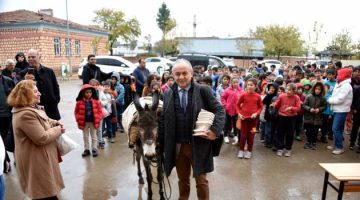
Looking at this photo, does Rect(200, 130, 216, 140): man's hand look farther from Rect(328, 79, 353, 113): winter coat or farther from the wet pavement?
Rect(328, 79, 353, 113): winter coat

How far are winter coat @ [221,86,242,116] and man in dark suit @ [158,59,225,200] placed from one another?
3.65m

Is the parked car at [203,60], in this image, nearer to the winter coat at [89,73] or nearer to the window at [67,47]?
the window at [67,47]

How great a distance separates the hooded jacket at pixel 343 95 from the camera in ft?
19.8

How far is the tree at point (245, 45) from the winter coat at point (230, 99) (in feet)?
122

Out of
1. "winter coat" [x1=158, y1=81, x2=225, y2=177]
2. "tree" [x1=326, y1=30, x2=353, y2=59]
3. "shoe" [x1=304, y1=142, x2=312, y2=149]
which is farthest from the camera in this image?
"tree" [x1=326, y1=30, x2=353, y2=59]

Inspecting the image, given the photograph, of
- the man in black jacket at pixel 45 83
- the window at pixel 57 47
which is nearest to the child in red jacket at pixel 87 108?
the man in black jacket at pixel 45 83

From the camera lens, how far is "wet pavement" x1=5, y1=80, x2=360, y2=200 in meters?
4.52

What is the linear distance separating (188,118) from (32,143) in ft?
5.72

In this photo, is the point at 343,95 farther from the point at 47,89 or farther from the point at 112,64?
the point at 112,64

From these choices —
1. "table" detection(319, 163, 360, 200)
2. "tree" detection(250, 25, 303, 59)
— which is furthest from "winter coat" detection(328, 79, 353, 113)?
"tree" detection(250, 25, 303, 59)

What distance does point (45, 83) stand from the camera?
5.20 m

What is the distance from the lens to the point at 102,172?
534 cm

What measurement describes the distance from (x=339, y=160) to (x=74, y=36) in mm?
29281

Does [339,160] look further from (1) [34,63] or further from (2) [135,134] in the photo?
(1) [34,63]
